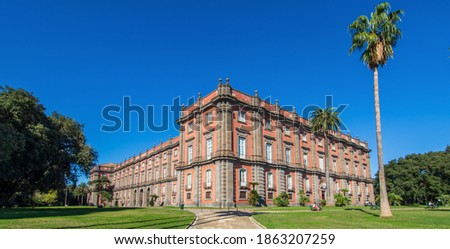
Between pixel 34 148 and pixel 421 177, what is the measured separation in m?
65.8

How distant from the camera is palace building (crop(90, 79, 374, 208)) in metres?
35.5

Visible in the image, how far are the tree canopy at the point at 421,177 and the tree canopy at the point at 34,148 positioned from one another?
189 feet

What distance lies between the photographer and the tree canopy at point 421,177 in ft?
195

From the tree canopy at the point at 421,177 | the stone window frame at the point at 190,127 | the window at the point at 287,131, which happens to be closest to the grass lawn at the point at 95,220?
the stone window frame at the point at 190,127

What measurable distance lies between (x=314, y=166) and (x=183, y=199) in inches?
815

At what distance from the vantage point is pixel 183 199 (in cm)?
4072

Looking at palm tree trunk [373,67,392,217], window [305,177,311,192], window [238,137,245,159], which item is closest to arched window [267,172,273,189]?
window [238,137,245,159]

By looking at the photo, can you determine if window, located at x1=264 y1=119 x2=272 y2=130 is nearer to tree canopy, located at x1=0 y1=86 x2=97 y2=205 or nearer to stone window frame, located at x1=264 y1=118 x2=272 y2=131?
stone window frame, located at x1=264 y1=118 x2=272 y2=131

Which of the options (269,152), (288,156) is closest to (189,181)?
(269,152)

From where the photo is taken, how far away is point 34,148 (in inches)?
1044

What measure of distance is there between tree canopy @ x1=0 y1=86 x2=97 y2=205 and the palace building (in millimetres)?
12622
